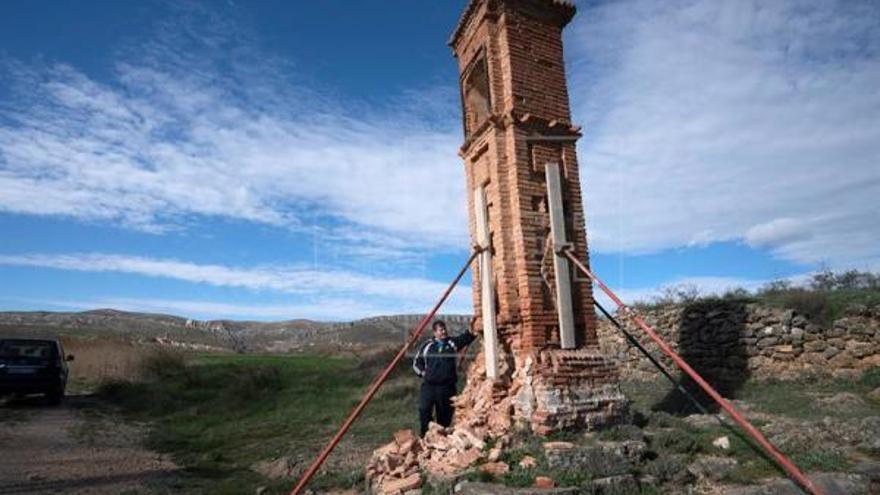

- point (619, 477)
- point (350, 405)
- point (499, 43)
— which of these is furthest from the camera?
point (350, 405)

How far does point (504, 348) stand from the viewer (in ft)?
21.4

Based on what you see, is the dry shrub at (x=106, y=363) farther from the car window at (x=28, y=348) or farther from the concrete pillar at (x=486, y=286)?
the concrete pillar at (x=486, y=286)

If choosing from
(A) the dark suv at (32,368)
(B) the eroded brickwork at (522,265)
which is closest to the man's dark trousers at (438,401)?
(B) the eroded brickwork at (522,265)

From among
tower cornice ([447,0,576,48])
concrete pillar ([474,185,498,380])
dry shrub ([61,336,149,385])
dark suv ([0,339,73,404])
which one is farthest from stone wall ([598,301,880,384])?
dry shrub ([61,336,149,385])

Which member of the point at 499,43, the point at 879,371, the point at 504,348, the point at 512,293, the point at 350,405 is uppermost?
the point at 499,43

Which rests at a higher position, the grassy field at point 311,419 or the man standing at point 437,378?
the man standing at point 437,378

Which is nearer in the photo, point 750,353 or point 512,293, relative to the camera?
point 512,293

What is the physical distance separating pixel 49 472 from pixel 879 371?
1319 centimetres

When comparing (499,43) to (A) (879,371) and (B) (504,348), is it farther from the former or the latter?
(A) (879,371)

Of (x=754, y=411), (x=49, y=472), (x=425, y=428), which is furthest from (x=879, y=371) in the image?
(x=49, y=472)

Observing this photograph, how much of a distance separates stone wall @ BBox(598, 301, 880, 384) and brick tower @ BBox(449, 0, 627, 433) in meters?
6.41

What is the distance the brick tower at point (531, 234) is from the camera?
596 cm

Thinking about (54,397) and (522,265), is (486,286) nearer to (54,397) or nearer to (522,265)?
(522,265)

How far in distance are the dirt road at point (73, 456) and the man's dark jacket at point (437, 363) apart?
362cm
